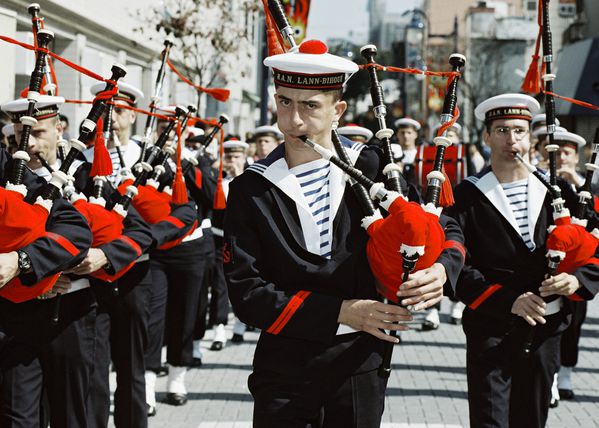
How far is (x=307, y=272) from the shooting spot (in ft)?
12.3

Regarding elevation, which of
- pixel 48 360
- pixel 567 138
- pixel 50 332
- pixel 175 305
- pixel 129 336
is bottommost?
pixel 175 305

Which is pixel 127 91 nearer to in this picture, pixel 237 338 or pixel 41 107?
pixel 41 107

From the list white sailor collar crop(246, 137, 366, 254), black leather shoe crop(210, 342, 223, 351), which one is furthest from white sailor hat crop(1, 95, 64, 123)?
black leather shoe crop(210, 342, 223, 351)

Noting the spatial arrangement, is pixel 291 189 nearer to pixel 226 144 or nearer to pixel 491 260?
pixel 491 260

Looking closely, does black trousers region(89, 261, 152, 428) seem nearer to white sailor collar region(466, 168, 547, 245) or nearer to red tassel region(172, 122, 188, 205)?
red tassel region(172, 122, 188, 205)

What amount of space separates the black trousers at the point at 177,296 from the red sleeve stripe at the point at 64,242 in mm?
3040

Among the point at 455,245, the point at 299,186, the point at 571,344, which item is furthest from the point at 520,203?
the point at 571,344

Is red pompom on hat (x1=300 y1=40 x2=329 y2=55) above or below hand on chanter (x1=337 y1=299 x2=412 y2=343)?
above

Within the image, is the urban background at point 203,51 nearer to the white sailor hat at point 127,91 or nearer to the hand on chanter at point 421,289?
the white sailor hat at point 127,91

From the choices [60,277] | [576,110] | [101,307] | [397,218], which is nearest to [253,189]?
[397,218]

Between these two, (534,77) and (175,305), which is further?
(175,305)

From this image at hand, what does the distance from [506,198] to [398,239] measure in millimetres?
2091

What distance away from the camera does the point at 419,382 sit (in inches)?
341

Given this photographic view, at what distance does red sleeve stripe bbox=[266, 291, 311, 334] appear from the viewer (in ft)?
12.0
